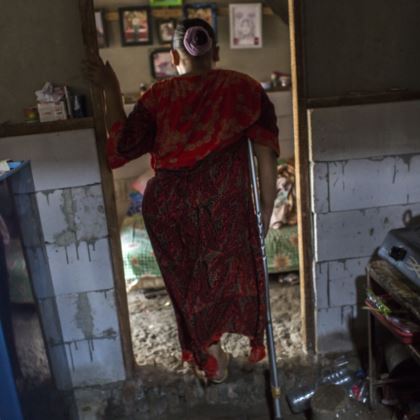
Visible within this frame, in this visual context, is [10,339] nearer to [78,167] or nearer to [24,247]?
[24,247]

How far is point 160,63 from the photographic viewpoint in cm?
435

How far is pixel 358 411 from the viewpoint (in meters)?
2.25

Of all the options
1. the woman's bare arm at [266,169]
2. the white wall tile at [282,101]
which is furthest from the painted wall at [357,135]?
the white wall tile at [282,101]

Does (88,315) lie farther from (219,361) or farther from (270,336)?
(270,336)

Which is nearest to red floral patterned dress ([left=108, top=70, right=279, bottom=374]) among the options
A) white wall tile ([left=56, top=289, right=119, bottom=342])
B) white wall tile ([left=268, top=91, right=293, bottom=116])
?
white wall tile ([left=56, top=289, right=119, bottom=342])

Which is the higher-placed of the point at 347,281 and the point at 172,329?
the point at 347,281

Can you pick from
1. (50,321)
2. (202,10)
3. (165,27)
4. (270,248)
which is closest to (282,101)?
(202,10)

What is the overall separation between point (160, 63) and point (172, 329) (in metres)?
2.38

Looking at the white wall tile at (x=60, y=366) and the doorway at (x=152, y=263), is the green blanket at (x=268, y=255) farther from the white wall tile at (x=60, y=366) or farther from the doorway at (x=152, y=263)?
the white wall tile at (x=60, y=366)

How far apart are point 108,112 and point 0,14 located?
569 mm

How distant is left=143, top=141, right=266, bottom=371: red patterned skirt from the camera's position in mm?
2105

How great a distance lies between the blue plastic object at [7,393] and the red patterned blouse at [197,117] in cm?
104

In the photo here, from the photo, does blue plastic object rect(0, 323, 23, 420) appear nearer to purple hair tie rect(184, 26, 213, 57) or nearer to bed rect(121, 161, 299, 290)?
purple hair tie rect(184, 26, 213, 57)

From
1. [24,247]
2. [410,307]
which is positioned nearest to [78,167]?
[24,247]
